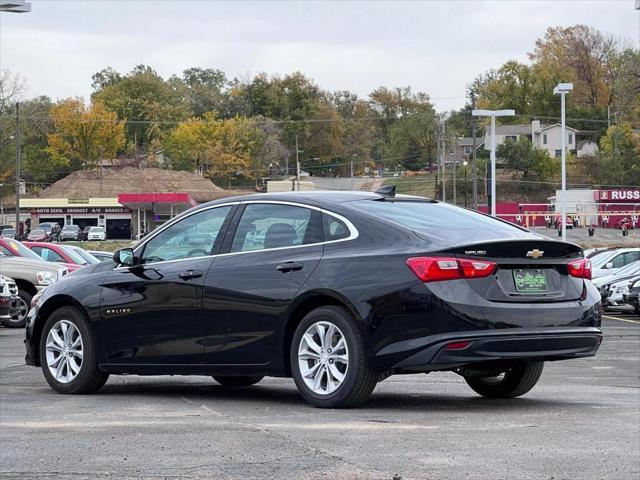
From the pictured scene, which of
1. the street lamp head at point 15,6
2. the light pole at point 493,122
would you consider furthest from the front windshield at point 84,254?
the light pole at point 493,122

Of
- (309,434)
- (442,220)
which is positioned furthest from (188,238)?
(309,434)

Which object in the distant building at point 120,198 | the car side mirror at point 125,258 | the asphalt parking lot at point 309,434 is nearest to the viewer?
the asphalt parking lot at point 309,434

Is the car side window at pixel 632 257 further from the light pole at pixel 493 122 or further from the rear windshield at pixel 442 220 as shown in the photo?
the rear windshield at pixel 442 220

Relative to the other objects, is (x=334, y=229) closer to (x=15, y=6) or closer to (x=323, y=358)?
(x=323, y=358)

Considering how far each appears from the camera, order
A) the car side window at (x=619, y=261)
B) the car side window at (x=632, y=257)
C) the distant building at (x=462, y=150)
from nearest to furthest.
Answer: the car side window at (x=619, y=261)
the car side window at (x=632, y=257)
the distant building at (x=462, y=150)

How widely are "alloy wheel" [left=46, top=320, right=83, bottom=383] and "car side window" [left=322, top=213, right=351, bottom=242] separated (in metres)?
2.54

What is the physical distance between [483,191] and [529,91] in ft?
94.3

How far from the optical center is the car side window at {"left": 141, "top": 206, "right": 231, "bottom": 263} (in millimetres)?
9516

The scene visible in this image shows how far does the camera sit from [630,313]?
3219cm

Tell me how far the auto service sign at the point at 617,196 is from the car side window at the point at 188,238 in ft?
347

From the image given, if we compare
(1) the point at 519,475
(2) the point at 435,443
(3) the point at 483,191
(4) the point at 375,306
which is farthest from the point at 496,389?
(3) the point at 483,191

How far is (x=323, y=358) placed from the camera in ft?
27.7

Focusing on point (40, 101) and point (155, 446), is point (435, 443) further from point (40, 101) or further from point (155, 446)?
point (40, 101)

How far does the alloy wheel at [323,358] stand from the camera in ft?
27.5
